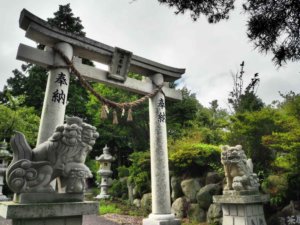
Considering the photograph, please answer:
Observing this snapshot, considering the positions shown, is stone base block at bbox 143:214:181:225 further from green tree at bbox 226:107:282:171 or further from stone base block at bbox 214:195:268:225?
green tree at bbox 226:107:282:171

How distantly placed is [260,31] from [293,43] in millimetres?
584

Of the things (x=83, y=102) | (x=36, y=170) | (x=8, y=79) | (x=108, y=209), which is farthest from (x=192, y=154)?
(x=8, y=79)

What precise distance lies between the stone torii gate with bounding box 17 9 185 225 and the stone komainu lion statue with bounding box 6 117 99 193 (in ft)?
6.78

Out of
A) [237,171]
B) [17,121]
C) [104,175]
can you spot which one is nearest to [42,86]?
[17,121]

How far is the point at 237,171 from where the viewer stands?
19.3 feet

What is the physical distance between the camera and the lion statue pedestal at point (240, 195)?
554cm

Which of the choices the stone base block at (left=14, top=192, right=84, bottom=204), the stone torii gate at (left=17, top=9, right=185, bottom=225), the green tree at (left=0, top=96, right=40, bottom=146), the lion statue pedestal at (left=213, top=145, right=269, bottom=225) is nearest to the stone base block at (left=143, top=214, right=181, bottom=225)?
the stone torii gate at (left=17, top=9, right=185, bottom=225)

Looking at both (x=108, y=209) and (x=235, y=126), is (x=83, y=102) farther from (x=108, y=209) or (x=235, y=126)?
(x=235, y=126)

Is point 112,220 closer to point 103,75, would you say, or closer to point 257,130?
point 103,75

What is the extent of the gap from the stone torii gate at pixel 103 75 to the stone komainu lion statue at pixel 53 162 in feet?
6.78

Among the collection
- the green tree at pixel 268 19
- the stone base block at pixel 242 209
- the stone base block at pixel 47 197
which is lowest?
the stone base block at pixel 242 209

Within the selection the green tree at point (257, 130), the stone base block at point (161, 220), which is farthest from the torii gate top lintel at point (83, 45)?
the stone base block at point (161, 220)

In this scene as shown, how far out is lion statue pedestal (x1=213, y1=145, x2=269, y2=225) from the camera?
554cm

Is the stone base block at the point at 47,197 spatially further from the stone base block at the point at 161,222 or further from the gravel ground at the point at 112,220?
the gravel ground at the point at 112,220
